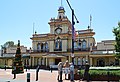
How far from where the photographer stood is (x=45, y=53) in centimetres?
5806

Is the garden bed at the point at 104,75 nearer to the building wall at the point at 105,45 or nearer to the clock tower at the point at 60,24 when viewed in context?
the building wall at the point at 105,45

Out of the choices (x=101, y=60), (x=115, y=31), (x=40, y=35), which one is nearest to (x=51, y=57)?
(x=40, y=35)

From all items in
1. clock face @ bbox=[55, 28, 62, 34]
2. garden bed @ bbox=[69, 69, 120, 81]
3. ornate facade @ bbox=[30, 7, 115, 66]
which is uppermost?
clock face @ bbox=[55, 28, 62, 34]

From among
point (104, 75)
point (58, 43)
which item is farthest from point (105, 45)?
point (104, 75)

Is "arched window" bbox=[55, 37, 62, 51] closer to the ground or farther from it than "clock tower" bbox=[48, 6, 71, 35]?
closer to the ground

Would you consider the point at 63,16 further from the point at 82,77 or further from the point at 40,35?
the point at 82,77

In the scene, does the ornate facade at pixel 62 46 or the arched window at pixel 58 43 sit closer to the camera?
the ornate facade at pixel 62 46

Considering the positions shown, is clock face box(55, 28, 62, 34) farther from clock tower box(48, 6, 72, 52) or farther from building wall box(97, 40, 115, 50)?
building wall box(97, 40, 115, 50)

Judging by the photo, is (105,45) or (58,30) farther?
(58,30)

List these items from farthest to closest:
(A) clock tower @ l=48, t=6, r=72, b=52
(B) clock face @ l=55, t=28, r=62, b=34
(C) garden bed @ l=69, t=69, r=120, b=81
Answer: (B) clock face @ l=55, t=28, r=62, b=34
(A) clock tower @ l=48, t=6, r=72, b=52
(C) garden bed @ l=69, t=69, r=120, b=81

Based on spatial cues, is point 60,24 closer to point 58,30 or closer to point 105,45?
point 58,30

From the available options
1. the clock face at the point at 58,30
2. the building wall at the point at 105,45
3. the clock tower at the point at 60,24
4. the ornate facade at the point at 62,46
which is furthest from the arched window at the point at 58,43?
the building wall at the point at 105,45

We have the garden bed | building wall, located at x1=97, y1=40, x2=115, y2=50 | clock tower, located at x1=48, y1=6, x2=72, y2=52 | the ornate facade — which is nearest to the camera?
the garden bed

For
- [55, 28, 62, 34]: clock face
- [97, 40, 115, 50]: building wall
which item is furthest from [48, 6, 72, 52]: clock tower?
[97, 40, 115, 50]: building wall
